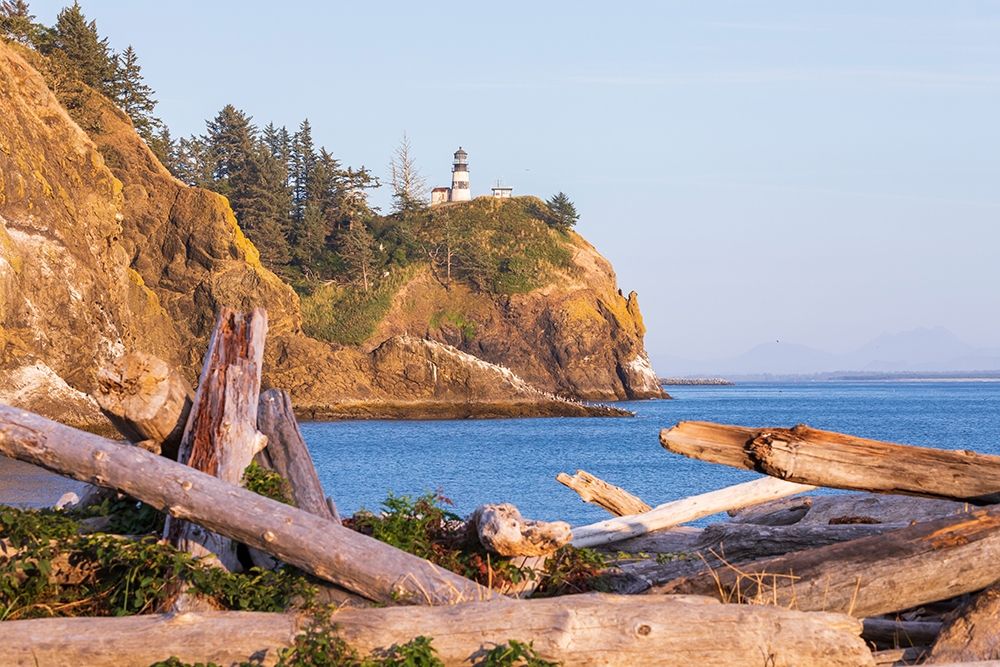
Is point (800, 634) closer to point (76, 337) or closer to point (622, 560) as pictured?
point (622, 560)

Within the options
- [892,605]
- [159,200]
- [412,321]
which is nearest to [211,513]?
[892,605]

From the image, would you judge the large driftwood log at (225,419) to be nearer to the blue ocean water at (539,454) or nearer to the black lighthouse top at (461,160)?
the blue ocean water at (539,454)

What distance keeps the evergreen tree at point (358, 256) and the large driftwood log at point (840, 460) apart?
10157 cm

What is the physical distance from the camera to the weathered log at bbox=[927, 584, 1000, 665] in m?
6.91

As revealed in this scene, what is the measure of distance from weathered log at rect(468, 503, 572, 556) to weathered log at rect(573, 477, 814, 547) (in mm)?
Answer: 2461

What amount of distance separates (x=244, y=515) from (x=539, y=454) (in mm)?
49164

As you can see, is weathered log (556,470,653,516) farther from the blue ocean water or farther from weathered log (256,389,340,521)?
the blue ocean water

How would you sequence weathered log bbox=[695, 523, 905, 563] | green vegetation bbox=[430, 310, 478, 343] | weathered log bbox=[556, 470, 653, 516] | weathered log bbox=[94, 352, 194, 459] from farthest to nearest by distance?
green vegetation bbox=[430, 310, 478, 343] < weathered log bbox=[556, 470, 653, 516] < weathered log bbox=[94, 352, 194, 459] < weathered log bbox=[695, 523, 905, 563]

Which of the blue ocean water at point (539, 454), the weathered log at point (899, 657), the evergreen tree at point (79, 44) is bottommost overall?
the blue ocean water at point (539, 454)

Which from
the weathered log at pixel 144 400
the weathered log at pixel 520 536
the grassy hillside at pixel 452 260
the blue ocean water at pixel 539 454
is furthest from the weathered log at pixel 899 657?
the grassy hillside at pixel 452 260

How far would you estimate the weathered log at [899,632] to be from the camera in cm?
756

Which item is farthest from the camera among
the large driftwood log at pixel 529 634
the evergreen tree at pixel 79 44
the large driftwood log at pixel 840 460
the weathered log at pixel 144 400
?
the evergreen tree at pixel 79 44

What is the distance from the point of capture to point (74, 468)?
7.94 meters

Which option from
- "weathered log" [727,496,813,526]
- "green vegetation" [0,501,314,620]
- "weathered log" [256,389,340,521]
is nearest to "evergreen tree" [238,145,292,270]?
"weathered log" [727,496,813,526]
